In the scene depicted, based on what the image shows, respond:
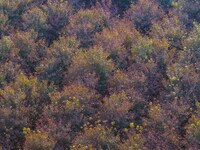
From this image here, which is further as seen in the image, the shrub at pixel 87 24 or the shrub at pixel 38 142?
the shrub at pixel 87 24

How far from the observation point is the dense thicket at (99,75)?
6.34 metres

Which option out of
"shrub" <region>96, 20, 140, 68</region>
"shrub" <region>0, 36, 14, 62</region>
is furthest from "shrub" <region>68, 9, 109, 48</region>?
"shrub" <region>0, 36, 14, 62</region>

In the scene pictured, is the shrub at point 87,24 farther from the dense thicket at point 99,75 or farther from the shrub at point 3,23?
the shrub at point 3,23

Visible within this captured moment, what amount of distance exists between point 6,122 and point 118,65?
3050 mm

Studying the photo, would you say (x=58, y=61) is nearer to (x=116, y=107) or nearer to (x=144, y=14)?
(x=116, y=107)

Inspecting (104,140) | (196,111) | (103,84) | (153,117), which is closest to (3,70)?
(103,84)

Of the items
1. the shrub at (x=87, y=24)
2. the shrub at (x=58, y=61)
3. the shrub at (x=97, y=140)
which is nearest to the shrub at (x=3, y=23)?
the shrub at (x=58, y=61)

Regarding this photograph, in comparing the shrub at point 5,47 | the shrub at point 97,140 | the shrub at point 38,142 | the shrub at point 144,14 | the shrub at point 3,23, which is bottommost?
the shrub at point 97,140

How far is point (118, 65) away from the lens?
8.25 meters

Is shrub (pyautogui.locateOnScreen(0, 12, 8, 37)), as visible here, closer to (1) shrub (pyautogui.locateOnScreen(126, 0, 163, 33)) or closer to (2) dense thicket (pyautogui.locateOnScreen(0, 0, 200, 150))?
(2) dense thicket (pyautogui.locateOnScreen(0, 0, 200, 150))

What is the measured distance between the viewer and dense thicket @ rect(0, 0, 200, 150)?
250 inches

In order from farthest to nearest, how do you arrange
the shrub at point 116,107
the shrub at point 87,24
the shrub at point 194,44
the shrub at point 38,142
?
the shrub at point 87,24 → the shrub at point 194,44 → the shrub at point 116,107 → the shrub at point 38,142

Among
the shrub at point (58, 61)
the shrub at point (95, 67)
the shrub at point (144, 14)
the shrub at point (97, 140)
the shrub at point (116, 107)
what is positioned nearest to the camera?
the shrub at point (97, 140)

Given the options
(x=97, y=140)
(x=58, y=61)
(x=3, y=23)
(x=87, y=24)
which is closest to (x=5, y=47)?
(x=3, y=23)
